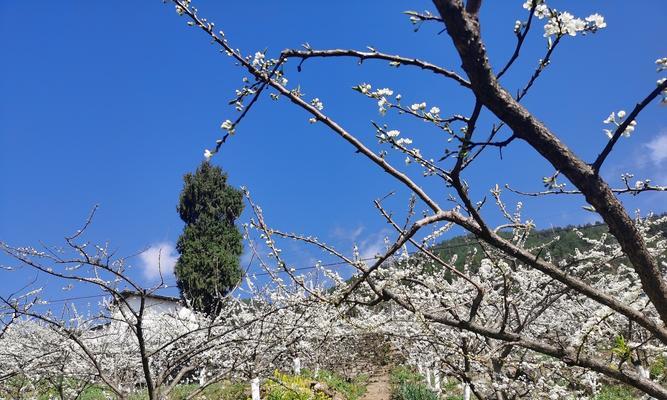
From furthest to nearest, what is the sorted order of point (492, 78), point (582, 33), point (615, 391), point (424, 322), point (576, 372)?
point (615, 391) < point (576, 372) < point (424, 322) < point (582, 33) < point (492, 78)

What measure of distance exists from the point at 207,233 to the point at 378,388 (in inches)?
506

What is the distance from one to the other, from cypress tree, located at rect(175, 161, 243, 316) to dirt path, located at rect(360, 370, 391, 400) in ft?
26.2

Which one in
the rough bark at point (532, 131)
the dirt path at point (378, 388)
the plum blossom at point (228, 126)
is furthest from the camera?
the dirt path at point (378, 388)

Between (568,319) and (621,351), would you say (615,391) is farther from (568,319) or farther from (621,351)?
(621,351)

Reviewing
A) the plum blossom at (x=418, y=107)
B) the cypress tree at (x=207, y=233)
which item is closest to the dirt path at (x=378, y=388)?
the cypress tree at (x=207, y=233)

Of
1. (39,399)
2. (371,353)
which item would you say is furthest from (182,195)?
(39,399)

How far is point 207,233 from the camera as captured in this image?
85.2ft

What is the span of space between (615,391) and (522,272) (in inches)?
400

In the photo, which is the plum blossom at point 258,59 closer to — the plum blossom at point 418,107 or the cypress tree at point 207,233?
the plum blossom at point 418,107

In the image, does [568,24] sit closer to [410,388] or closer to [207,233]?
[410,388]

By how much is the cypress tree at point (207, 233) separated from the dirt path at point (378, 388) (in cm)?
798

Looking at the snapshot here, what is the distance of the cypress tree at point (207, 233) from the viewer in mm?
23828

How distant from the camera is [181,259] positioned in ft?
82.8

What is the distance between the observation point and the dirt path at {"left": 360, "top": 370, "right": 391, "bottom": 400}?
15.7 meters
